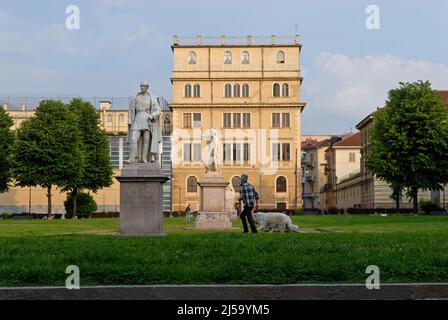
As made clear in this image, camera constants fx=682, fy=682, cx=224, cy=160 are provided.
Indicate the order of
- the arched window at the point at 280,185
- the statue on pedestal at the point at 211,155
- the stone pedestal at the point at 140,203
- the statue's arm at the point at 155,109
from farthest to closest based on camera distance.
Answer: the arched window at the point at 280,185
the statue on pedestal at the point at 211,155
the statue's arm at the point at 155,109
the stone pedestal at the point at 140,203

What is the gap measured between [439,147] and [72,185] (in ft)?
117

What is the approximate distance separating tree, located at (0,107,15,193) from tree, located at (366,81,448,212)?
121ft

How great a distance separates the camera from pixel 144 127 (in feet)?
74.2

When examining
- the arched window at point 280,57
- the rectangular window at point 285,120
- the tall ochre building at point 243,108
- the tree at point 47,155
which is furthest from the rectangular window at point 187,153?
the tree at point 47,155

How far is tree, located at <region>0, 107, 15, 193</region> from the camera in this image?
71250 mm

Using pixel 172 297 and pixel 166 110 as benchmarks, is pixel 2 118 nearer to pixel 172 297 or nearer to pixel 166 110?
pixel 166 110

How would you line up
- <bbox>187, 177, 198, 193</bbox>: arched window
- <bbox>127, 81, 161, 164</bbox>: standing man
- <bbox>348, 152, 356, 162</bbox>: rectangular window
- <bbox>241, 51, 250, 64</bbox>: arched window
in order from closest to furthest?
<bbox>127, 81, 161, 164</bbox>: standing man
<bbox>187, 177, 198, 193</bbox>: arched window
<bbox>241, 51, 250, 64</bbox>: arched window
<bbox>348, 152, 356, 162</bbox>: rectangular window

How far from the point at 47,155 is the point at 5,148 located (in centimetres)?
773

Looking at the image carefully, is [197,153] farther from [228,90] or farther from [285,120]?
[285,120]

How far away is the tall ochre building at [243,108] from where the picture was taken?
98.0 metres

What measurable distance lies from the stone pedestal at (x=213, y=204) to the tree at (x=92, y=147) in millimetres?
41570

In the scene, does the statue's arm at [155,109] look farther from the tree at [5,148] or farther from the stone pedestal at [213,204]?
the tree at [5,148]

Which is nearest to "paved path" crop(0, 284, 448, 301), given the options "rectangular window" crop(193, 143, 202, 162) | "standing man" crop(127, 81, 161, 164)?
"standing man" crop(127, 81, 161, 164)

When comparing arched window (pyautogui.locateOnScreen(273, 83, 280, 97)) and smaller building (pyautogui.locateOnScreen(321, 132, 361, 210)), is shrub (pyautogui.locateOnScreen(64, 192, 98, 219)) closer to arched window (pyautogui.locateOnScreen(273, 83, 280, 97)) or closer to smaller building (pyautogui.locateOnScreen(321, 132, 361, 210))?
arched window (pyautogui.locateOnScreen(273, 83, 280, 97))
